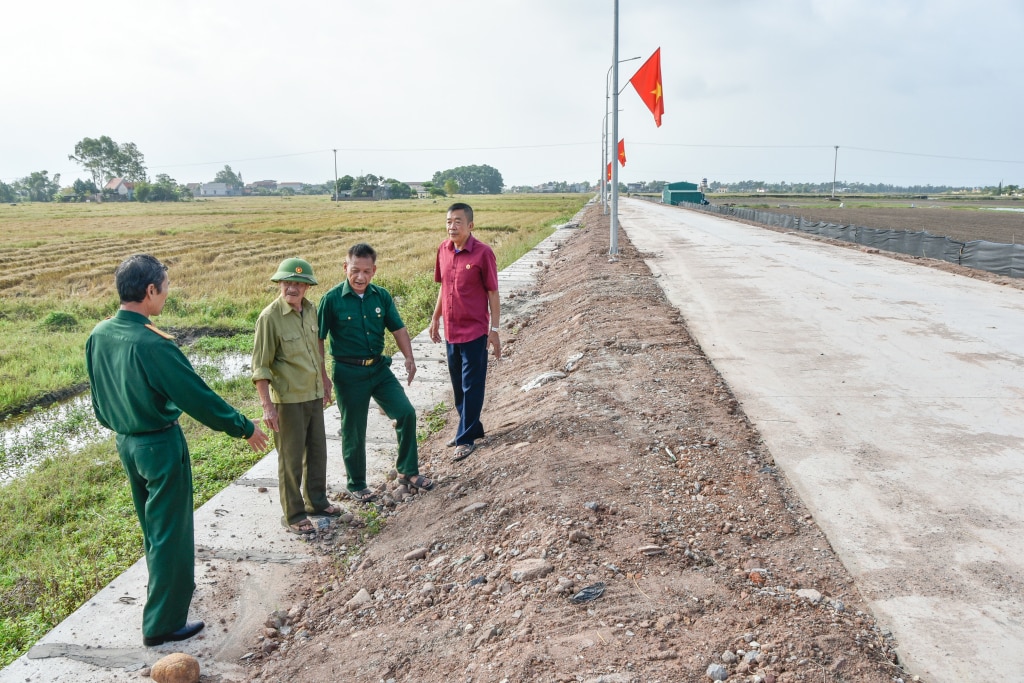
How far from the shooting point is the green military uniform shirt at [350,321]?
4.55 meters

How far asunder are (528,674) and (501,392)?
486 centimetres

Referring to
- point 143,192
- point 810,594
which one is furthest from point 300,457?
point 143,192

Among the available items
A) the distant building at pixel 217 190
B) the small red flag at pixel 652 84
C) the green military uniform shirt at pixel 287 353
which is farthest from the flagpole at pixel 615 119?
the distant building at pixel 217 190

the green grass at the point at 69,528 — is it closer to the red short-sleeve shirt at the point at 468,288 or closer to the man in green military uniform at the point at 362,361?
the man in green military uniform at the point at 362,361

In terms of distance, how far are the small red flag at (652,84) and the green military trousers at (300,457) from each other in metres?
12.8

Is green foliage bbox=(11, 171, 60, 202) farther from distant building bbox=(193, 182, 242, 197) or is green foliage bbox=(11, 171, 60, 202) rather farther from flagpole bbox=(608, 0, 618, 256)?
flagpole bbox=(608, 0, 618, 256)

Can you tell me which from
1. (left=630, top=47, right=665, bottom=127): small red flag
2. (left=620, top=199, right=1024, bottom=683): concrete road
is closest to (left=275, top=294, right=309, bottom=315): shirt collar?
(left=620, top=199, right=1024, bottom=683): concrete road

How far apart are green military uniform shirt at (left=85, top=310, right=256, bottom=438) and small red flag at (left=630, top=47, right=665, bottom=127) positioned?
1378 cm

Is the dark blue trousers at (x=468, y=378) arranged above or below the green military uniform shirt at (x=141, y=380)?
below

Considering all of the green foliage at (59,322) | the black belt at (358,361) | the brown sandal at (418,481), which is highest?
the black belt at (358,361)

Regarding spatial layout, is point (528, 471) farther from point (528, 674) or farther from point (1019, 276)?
point (1019, 276)

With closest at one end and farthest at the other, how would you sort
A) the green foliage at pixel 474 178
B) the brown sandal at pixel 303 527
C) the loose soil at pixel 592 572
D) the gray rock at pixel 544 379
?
the loose soil at pixel 592 572, the brown sandal at pixel 303 527, the gray rock at pixel 544 379, the green foliage at pixel 474 178

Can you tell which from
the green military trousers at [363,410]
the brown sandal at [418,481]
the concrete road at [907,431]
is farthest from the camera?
the brown sandal at [418,481]

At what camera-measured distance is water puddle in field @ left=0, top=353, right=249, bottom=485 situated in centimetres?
709
